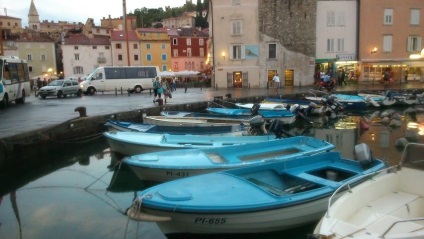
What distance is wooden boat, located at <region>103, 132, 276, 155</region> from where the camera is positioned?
38.3 feet

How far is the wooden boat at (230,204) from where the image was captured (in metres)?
6.25

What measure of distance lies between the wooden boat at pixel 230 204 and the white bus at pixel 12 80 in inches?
723

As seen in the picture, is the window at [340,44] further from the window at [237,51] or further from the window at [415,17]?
the window at [237,51]

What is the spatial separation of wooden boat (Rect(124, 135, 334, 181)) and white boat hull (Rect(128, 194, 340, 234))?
1989 millimetres

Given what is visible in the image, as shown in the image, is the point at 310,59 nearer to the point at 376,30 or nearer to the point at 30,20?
the point at 376,30

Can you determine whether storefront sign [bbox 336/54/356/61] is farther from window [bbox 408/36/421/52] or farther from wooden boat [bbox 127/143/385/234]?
wooden boat [bbox 127/143/385/234]

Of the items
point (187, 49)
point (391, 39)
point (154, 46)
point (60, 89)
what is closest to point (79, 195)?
point (60, 89)

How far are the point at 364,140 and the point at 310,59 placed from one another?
1014 inches

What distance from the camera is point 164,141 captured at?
12148mm

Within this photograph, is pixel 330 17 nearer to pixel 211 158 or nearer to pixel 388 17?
Answer: pixel 388 17

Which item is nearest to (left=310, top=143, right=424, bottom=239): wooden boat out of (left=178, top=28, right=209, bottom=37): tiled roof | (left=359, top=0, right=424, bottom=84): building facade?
(left=359, top=0, right=424, bottom=84): building facade

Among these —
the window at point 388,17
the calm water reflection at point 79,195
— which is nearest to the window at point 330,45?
the window at point 388,17

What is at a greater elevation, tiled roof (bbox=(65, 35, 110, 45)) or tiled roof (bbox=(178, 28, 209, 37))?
tiled roof (bbox=(178, 28, 209, 37))

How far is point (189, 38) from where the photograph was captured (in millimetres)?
72875
